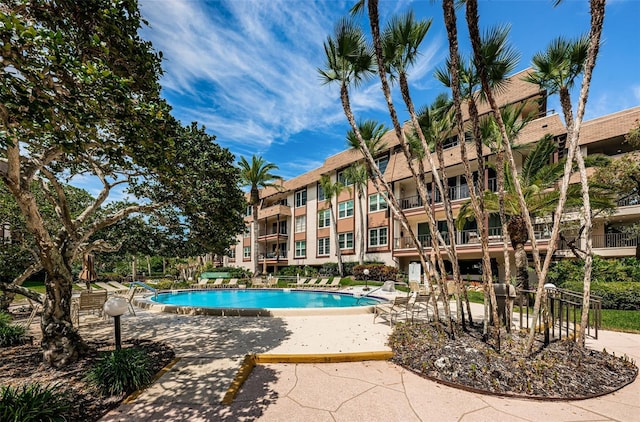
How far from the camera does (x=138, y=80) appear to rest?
17.0ft

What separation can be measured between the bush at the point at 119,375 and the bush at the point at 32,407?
2.10ft

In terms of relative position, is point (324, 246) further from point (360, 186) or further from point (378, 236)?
point (360, 186)

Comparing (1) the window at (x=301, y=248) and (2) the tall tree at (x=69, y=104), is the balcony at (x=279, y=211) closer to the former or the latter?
(1) the window at (x=301, y=248)

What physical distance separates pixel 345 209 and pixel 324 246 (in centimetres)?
482

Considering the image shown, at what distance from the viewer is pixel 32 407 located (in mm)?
3688

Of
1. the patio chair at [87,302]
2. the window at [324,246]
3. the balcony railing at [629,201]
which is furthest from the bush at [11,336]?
the balcony railing at [629,201]

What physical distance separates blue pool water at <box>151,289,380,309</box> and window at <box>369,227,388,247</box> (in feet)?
30.2

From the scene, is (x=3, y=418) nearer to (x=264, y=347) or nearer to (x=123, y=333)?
(x=264, y=347)

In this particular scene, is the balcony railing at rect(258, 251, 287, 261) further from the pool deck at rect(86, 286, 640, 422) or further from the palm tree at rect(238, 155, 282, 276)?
the pool deck at rect(86, 286, 640, 422)

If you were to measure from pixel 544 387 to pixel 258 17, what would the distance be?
11025 mm

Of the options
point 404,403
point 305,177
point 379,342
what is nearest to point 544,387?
point 404,403

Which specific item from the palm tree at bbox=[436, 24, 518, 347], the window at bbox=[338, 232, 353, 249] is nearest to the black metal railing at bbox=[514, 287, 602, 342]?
the palm tree at bbox=[436, 24, 518, 347]

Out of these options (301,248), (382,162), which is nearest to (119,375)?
(382,162)

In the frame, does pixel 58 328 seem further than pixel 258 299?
No
